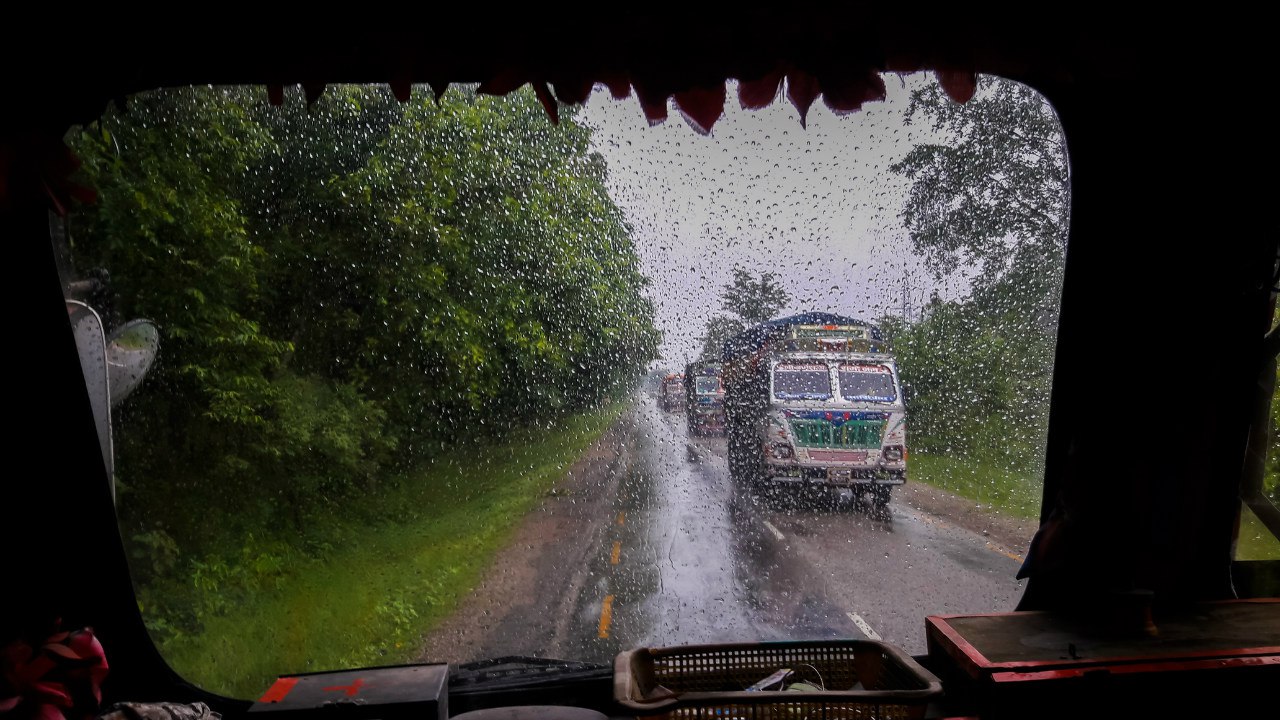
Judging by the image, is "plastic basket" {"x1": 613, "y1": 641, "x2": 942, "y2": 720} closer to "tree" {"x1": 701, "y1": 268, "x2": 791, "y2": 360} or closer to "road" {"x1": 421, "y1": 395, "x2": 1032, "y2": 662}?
"road" {"x1": 421, "y1": 395, "x2": 1032, "y2": 662}

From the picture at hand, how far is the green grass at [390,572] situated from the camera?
2195 millimetres

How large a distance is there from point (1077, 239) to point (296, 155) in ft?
7.40

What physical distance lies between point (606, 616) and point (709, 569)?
0.34 meters

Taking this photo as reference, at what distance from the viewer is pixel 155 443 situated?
86.0 inches

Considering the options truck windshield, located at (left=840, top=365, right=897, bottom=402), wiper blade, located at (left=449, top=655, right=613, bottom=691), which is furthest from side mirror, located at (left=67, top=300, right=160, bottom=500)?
truck windshield, located at (left=840, top=365, right=897, bottom=402)

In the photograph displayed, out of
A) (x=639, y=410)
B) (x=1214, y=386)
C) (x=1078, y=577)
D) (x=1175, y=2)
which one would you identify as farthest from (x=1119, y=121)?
(x=639, y=410)

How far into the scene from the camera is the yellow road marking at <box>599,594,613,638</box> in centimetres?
220

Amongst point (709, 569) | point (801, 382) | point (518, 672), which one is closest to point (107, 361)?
point (518, 672)

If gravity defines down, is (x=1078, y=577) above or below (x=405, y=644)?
above

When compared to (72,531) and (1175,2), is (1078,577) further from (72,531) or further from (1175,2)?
(72,531)

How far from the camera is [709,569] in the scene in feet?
7.66

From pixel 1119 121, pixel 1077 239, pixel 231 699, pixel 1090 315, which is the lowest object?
pixel 231 699

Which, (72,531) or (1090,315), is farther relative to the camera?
(1090,315)

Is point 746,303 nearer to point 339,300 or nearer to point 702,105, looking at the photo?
point 702,105
